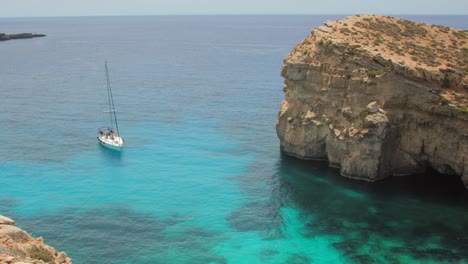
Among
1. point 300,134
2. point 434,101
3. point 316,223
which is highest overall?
point 434,101

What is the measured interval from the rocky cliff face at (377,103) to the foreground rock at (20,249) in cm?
4246

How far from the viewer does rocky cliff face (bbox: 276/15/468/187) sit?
58.1 meters

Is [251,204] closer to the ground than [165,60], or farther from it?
closer to the ground

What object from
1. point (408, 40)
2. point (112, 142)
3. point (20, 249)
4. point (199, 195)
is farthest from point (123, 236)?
point (408, 40)

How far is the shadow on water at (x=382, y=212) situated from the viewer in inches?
1821

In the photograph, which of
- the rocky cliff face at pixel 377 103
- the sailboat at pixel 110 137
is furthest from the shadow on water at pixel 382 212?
the sailboat at pixel 110 137

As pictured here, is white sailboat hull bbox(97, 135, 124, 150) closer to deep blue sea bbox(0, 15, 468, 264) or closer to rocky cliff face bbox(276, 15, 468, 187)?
deep blue sea bbox(0, 15, 468, 264)

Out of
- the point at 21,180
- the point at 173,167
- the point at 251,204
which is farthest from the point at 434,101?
the point at 21,180

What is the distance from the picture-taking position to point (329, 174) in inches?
2514

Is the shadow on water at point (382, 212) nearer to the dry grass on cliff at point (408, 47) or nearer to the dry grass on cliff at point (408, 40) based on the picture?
the dry grass on cliff at point (408, 47)

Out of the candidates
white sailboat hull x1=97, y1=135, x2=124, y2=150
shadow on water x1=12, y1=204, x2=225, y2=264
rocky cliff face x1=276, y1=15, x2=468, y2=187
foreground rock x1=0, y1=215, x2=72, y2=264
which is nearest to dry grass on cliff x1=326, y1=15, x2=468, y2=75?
rocky cliff face x1=276, y1=15, x2=468, y2=187

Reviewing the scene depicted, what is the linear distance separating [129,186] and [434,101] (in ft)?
123

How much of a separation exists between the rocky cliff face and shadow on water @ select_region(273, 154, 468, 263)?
7.09ft

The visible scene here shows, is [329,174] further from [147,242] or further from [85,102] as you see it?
[85,102]
